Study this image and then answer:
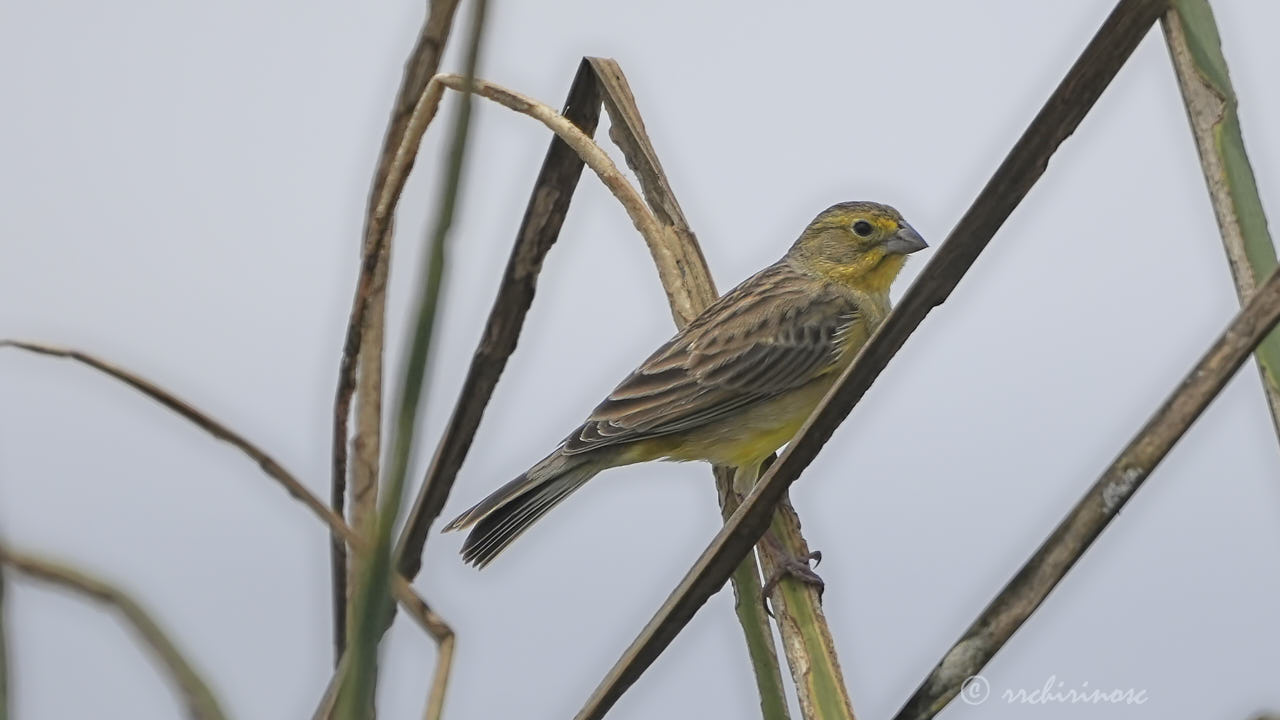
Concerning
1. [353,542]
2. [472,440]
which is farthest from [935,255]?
[472,440]

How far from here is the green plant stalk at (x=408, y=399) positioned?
1.16m

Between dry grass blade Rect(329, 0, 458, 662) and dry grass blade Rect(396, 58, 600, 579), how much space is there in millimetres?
156

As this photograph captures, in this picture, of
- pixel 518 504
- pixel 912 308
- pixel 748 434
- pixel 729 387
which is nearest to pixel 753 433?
pixel 748 434

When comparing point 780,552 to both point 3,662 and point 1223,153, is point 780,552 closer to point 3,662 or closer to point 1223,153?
point 1223,153

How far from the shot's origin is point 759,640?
2424mm

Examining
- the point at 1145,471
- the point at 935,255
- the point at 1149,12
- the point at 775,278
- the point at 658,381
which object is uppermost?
the point at 775,278

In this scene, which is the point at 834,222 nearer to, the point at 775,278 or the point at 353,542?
the point at 775,278

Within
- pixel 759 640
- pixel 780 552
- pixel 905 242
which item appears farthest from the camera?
pixel 905 242

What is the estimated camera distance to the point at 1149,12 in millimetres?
1836

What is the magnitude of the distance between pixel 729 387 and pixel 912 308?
8.71 feet

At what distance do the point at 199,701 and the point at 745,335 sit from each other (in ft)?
Result: 11.2

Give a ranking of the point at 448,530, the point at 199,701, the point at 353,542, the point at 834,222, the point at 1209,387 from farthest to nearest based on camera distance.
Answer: the point at 834,222 < the point at 448,530 < the point at 1209,387 < the point at 353,542 < the point at 199,701

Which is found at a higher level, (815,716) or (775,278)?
(775,278)

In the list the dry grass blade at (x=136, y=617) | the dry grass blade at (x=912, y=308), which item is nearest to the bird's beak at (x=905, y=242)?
the dry grass blade at (x=912, y=308)
